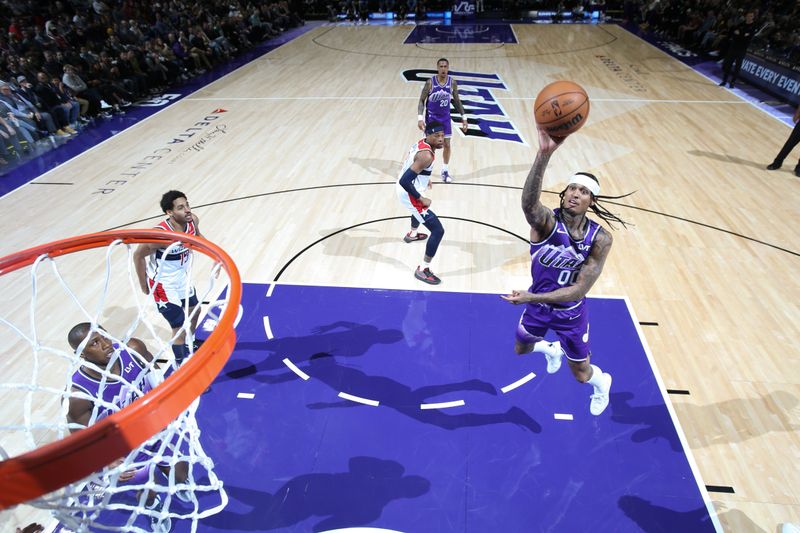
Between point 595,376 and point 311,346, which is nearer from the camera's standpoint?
point 595,376

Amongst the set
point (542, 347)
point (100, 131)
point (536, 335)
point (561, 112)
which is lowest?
point (100, 131)

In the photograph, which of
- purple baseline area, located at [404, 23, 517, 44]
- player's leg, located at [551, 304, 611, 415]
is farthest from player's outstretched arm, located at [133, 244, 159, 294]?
purple baseline area, located at [404, 23, 517, 44]

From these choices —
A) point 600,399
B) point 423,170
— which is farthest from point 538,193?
point 423,170

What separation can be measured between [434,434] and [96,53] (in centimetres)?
1425

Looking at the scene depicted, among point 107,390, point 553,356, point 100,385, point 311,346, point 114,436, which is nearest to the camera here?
point 114,436

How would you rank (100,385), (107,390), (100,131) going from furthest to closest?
(100,131), (107,390), (100,385)

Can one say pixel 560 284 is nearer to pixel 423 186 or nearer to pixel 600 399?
pixel 600 399

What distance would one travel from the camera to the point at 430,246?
5.44 metres

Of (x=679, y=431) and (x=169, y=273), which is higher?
(x=169, y=273)

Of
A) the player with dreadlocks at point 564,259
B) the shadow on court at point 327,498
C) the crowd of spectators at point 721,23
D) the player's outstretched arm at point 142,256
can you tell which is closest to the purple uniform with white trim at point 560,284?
the player with dreadlocks at point 564,259

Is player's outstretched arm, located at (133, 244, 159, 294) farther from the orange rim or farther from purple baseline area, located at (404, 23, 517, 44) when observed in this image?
purple baseline area, located at (404, 23, 517, 44)

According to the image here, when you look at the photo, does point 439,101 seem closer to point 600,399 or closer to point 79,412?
point 600,399

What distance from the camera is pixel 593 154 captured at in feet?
29.3

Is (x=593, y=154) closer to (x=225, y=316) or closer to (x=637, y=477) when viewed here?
(x=637, y=477)
